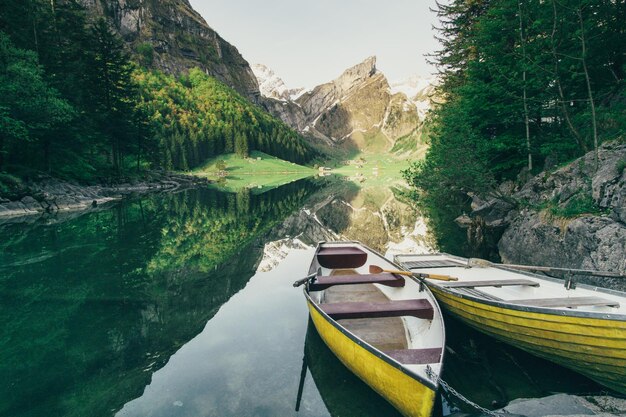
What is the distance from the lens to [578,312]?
6602 millimetres

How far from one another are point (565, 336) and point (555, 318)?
0.41 metres

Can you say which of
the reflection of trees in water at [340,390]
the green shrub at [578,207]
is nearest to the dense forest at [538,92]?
the green shrub at [578,207]

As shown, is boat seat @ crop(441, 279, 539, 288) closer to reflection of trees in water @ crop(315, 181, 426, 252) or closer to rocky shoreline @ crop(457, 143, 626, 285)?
rocky shoreline @ crop(457, 143, 626, 285)

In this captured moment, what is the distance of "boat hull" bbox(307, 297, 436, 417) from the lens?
546 cm

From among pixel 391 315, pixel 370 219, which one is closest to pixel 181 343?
pixel 391 315

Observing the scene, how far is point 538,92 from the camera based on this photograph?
891 inches

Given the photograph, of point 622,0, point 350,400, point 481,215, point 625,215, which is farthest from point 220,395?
point 622,0

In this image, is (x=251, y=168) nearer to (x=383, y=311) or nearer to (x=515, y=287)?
(x=515, y=287)

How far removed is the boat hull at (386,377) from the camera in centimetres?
546

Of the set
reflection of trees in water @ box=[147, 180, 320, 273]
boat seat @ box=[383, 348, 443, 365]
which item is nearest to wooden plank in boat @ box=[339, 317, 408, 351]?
boat seat @ box=[383, 348, 443, 365]

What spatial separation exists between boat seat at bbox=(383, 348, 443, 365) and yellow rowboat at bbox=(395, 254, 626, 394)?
2737mm

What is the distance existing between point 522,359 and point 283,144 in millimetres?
164541

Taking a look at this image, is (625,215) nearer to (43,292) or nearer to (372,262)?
(372,262)

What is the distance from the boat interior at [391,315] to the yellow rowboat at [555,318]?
3.90 ft
